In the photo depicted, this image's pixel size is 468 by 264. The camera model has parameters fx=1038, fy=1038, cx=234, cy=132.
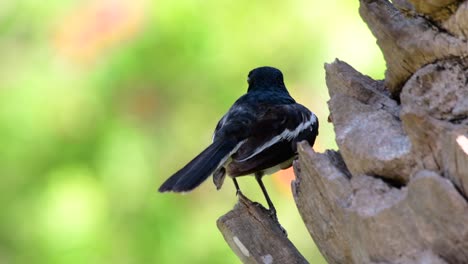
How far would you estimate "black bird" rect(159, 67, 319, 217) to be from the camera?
17.4 ft

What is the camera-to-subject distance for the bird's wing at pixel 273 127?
5469mm

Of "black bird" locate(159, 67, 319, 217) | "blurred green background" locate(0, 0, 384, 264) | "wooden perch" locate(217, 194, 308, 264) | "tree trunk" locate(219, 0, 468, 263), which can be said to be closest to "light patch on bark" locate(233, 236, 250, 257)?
"wooden perch" locate(217, 194, 308, 264)

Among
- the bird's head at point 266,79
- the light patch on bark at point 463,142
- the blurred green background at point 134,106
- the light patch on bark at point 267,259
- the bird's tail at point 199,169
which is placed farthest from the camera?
the blurred green background at point 134,106

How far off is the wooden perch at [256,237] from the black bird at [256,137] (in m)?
0.52

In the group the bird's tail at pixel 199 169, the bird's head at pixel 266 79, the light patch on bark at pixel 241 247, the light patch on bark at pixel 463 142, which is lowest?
the light patch on bark at pixel 463 142

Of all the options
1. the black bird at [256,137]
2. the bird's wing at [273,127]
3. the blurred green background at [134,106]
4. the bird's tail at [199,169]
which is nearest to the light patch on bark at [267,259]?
the bird's tail at [199,169]

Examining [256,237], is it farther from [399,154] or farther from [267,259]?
[399,154]

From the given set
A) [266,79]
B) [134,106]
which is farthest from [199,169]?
[134,106]

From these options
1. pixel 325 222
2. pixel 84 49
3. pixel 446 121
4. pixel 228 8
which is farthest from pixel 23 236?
pixel 446 121

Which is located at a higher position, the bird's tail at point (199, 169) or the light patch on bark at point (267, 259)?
the bird's tail at point (199, 169)

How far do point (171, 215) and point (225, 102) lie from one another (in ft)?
2.86

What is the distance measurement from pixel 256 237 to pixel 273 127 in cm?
142

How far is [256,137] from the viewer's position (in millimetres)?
5555

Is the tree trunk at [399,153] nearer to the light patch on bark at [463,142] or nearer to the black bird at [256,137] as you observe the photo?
the light patch on bark at [463,142]
